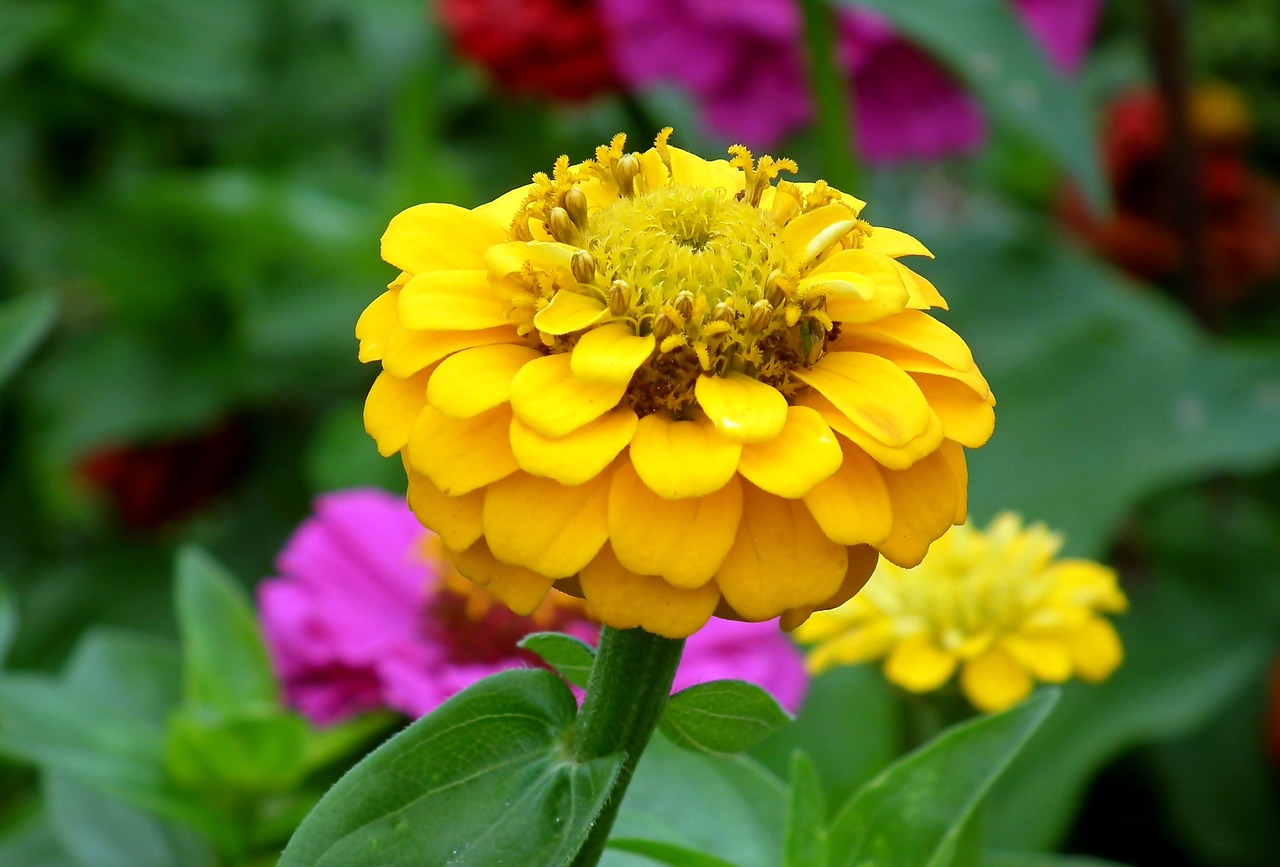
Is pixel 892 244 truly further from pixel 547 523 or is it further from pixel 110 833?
pixel 110 833

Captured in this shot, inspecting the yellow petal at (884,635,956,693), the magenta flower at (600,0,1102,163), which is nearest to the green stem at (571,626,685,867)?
the yellow petal at (884,635,956,693)

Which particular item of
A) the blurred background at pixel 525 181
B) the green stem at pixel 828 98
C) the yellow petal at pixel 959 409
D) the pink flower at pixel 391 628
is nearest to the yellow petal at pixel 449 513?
the yellow petal at pixel 959 409

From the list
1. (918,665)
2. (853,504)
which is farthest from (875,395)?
(918,665)

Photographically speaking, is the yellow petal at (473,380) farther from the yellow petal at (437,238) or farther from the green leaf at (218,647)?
the green leaf at (218,647)

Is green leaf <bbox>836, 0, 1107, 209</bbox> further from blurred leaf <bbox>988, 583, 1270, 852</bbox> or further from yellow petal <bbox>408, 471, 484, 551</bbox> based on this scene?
yellow petal <bbox>408, 471, 484, 551</bbox>

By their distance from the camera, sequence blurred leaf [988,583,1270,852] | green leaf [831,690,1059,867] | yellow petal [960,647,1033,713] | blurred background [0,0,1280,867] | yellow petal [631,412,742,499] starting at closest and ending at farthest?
yellow petal [631,412,742,499] < green leaf [831,690,1059,867] < yellow petal [960,647,1033,713] < blurred leaf [988,583,1270,852] < blurred background [0,0,1280,867]
